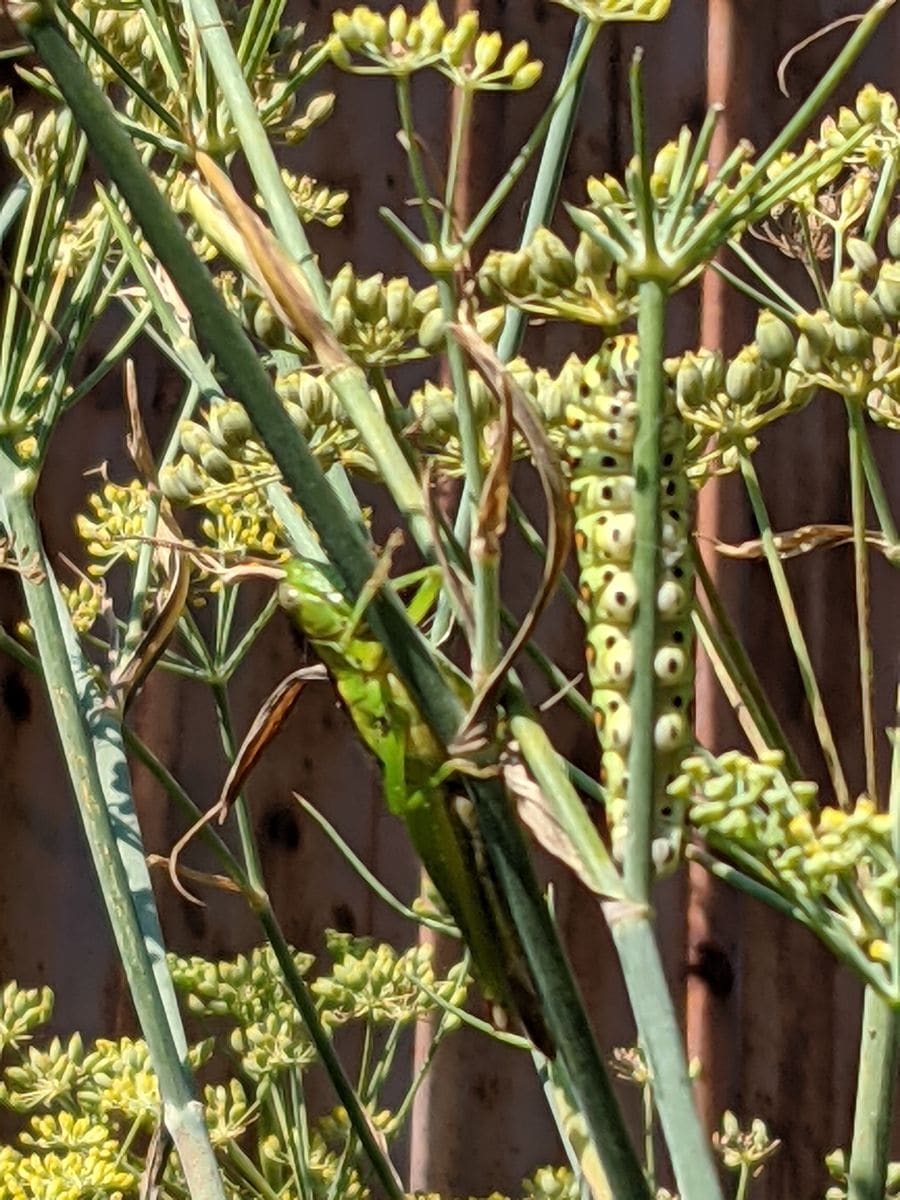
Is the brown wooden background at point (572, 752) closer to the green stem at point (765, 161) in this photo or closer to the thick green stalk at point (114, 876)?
the thick green stalk at point (114, 876)

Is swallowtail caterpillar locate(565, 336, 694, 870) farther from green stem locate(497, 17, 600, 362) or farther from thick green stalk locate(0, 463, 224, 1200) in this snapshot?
thick green stalk locate(0, 463, 224, 1200)

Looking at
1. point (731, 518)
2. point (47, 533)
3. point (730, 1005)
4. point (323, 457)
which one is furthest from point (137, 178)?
point (730, 1005)

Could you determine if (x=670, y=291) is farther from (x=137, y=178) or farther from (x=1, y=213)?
(x=1, y=213)

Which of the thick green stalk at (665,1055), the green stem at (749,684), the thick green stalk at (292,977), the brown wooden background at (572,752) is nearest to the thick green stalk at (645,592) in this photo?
the thick green stalk at (665,1055)

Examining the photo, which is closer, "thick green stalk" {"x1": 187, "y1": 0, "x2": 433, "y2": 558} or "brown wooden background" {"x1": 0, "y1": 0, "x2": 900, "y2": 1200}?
"thick green stalk" {"x1": 187, "y1": 0, "x2": 433, "y2": 558}

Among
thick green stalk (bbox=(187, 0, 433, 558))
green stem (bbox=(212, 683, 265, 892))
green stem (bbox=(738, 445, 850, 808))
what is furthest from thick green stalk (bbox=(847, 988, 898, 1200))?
green stem (bbox=(212, 683, 265, 892))

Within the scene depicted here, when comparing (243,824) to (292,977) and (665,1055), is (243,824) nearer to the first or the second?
(292,977)
